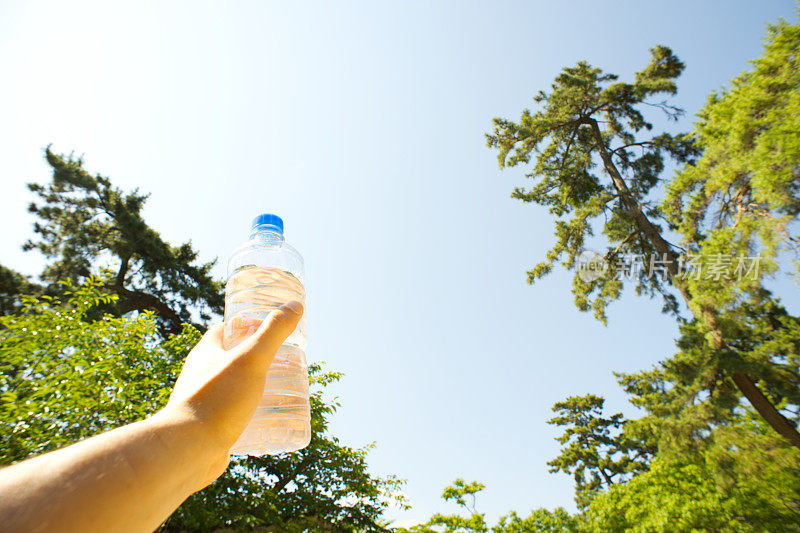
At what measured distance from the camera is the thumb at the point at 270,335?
1.21 metres

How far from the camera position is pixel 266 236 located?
2365mm

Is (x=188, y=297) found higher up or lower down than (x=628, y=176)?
lower down

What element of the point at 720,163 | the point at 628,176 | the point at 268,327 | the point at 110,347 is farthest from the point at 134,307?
the point at 628,176

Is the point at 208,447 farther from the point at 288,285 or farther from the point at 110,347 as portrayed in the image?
the point at 110,347

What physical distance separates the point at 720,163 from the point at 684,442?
6.98 metres

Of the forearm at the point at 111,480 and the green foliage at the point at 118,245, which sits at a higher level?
the green foliage at the point at 118,245

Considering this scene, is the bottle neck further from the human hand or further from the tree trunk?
the tree trunk

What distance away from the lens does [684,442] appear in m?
10.3

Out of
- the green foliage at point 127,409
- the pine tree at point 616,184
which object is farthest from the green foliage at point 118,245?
the pine tree at point 616,184

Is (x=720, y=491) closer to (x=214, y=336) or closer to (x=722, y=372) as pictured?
(x=722, y=372)

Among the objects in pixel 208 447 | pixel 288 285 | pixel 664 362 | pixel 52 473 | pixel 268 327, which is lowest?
pixel 52 473

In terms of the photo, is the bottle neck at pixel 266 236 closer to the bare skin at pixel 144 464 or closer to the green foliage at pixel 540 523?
the bare skin at pixel 144 464

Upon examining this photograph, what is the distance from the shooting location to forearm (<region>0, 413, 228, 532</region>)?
0.61 meters

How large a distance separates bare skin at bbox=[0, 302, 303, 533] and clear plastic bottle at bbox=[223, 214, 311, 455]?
0.56 m
